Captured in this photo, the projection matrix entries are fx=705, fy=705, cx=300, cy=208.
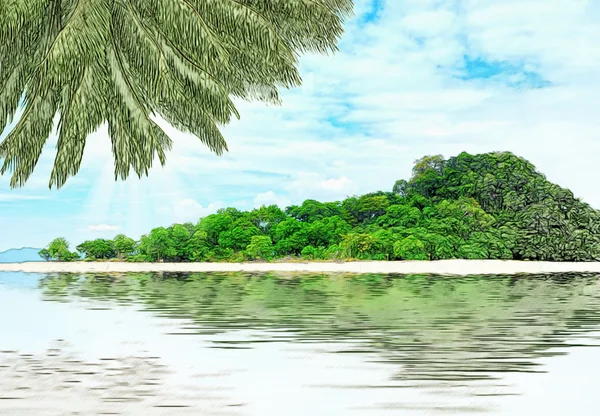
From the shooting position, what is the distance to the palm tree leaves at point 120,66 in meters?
8.11

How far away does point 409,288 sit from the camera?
17891 millimetres

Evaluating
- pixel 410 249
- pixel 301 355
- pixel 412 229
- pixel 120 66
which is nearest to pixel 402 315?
pixel 301 355

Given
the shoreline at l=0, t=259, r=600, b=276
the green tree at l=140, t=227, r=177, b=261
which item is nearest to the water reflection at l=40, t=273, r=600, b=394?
the shoreline at l=0, t=259, r=600, b=276

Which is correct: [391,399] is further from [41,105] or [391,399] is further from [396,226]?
[396,226]

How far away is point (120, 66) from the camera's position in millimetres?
8719

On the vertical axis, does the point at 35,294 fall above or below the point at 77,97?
below

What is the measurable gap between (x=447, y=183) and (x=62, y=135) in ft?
90.0

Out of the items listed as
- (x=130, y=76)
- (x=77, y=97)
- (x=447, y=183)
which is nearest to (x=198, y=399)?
(x=77, y=97)

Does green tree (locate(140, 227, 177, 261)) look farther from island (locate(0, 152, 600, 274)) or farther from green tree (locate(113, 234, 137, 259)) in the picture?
green tree (locate(113, 234, 137, 259))

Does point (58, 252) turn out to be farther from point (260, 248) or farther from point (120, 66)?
point (120, 66)

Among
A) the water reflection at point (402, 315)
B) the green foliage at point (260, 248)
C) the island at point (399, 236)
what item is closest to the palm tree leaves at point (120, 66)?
the water reflection at point (402, 315)

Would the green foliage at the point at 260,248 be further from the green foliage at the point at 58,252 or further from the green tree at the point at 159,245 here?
the green foliage at the point at 58,252

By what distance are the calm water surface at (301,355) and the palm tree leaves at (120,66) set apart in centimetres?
234

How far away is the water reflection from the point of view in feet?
25.7
